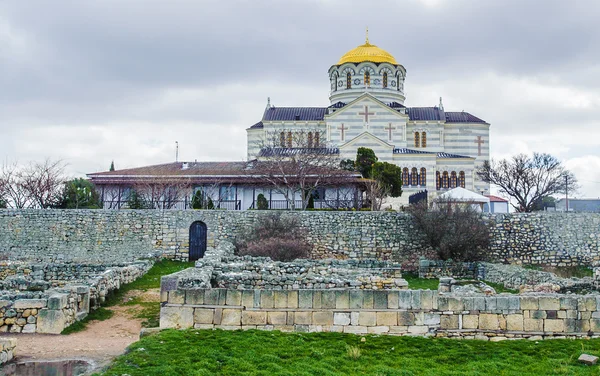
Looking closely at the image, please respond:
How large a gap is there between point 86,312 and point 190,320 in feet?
12.6

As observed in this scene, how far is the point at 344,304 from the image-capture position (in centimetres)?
1086

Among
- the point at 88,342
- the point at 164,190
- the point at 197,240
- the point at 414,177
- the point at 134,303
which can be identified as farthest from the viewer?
the point at 414,177

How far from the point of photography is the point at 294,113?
59.5 metres

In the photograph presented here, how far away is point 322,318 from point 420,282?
38.7 ft

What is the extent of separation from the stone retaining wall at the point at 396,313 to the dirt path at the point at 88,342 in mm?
1156

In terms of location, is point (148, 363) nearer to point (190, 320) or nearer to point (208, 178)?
point (190, 320)

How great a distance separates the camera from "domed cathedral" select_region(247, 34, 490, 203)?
52094 millimetres

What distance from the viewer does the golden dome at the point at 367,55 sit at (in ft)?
193

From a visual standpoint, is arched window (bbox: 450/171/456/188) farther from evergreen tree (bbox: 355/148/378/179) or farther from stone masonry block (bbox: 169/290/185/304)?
stone masonry block (bbox: 169/290/185/304)

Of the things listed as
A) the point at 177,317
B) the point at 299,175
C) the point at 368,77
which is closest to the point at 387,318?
the point at 177,317

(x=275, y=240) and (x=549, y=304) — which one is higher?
(x=275, y=240)

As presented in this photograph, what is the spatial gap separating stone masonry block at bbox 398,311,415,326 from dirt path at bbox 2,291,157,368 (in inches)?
183

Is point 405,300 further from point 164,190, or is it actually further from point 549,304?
point 164,190

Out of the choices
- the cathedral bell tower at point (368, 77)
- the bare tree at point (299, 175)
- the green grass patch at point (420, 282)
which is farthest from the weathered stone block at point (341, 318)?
the cathedral bell tower at point (368, 77)
